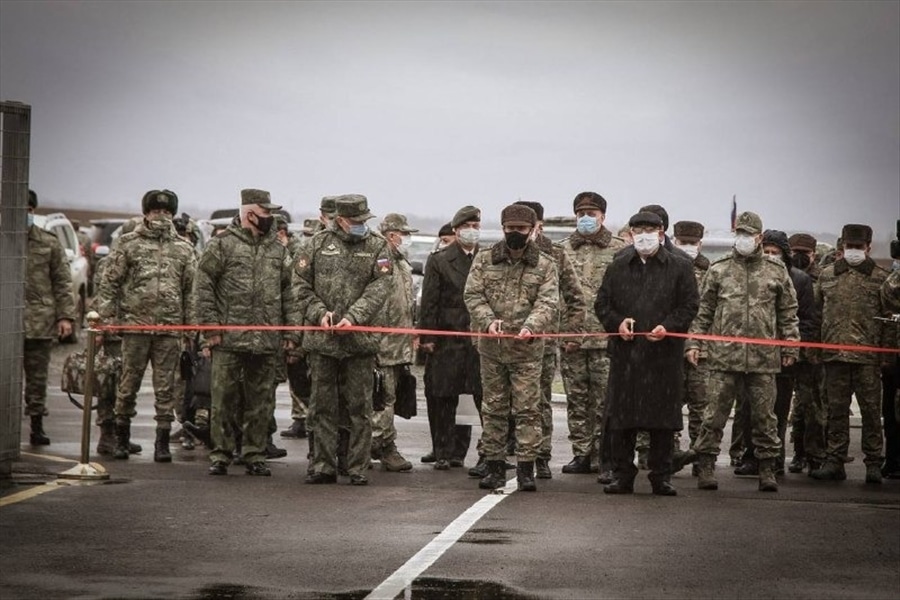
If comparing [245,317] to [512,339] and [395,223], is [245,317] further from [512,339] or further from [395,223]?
[395,223]

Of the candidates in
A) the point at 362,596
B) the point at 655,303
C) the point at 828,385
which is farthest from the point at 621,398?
the point at 362,596

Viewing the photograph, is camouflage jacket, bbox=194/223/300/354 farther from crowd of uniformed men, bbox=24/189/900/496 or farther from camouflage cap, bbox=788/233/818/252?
camouflage cap, bbox=788/233/818/252

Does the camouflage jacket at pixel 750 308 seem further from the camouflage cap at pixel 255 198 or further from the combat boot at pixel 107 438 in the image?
the combat boot at pixel 107 438

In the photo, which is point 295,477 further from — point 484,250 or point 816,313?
point 816,313

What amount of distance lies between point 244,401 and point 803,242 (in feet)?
17.1

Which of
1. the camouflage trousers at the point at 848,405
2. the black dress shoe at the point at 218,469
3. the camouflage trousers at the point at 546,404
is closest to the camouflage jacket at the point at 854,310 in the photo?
the camouflage trousers at the point at 848,405

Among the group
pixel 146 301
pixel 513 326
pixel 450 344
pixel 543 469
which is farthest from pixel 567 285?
pixel 146 301

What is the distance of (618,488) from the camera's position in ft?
45.8

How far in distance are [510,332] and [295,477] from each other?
2.15 metres

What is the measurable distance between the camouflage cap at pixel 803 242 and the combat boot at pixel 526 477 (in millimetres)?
3952

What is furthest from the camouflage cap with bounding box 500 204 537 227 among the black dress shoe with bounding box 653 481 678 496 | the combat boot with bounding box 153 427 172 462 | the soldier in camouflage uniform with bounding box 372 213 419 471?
the combat boot with bounding box 153 427 172 462

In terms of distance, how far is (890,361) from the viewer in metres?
15.8

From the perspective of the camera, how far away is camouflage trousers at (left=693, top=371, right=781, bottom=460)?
47.4 feet

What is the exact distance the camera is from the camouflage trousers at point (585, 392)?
51.0 ft
